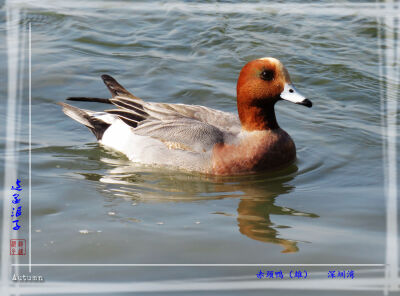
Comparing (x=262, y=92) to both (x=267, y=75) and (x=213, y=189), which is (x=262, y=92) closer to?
(x=267, y=75)

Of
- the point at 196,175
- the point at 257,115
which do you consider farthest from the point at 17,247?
the point at 257,115

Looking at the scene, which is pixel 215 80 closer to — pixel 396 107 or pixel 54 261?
pixel 396 107

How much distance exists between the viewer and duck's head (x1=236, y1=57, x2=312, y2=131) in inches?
264

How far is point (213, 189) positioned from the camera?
650 centimetres

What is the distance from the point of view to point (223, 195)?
631 centimetres

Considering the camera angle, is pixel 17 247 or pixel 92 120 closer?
pixel 17 247

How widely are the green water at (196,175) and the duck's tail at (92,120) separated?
138mm

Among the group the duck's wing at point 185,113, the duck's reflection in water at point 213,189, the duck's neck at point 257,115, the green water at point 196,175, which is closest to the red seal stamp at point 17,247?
the green water at point 196,175

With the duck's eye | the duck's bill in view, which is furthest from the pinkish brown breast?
the duck's eye

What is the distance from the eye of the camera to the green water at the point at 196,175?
5.14m

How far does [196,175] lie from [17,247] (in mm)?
2261

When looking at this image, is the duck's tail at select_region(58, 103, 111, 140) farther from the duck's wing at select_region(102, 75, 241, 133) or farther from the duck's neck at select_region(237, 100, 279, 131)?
the duck's neck at select_region(237, 100, 279, 131)

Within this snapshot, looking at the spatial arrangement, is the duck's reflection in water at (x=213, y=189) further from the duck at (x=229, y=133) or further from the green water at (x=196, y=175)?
the duck at (x=229, y=133)

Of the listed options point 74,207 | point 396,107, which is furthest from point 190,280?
point 396,107
